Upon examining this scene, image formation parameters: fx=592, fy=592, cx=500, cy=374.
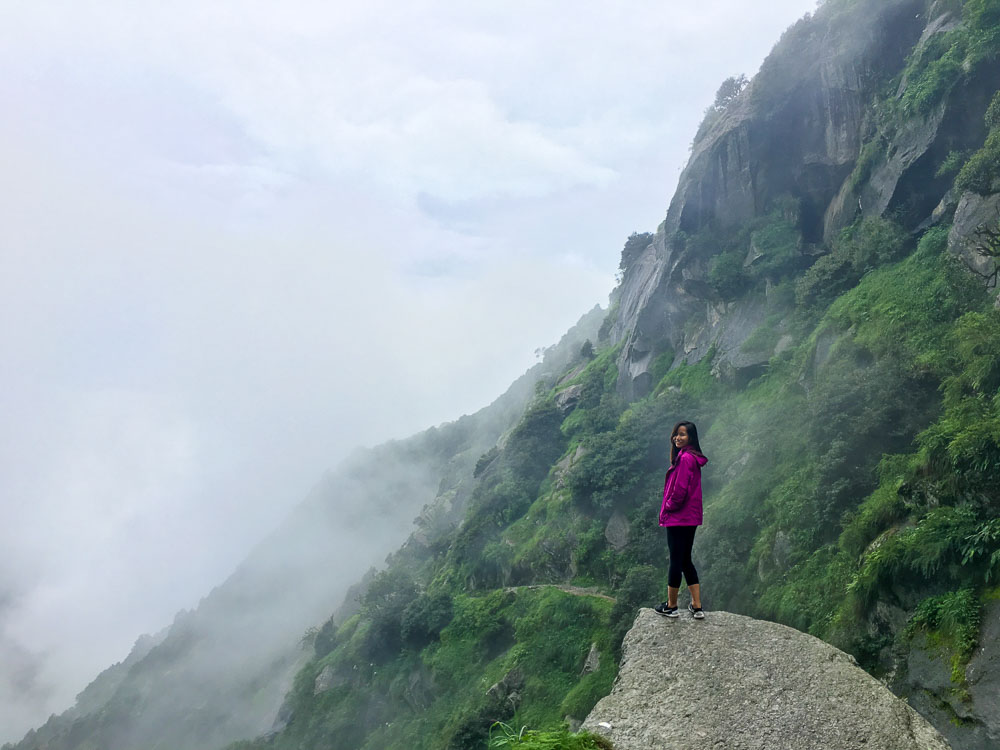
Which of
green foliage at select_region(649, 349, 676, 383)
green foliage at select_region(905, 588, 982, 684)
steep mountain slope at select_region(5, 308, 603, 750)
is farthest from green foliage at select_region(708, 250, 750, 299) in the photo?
steep mountain slope at select_region(5, 308, 603, 750)

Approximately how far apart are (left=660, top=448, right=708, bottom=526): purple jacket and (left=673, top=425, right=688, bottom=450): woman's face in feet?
0.91

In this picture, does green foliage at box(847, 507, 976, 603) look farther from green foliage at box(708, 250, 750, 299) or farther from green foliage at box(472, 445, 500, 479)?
green foliage at box(472, 445, 500, 479)

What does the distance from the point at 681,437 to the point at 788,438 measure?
1690cm

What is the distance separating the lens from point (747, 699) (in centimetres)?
674

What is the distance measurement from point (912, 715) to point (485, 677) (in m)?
27.9

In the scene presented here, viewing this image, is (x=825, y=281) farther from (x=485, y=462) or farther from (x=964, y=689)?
(x=485, y=462)

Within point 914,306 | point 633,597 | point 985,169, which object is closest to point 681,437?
point 914,306

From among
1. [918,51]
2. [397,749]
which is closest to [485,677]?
[397,749]

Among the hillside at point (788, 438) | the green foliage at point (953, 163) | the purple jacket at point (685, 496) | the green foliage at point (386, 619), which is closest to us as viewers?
the purple jacket at point (685, 496)

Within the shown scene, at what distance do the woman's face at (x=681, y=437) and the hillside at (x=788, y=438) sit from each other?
263 inches

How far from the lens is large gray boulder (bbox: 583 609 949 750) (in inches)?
242

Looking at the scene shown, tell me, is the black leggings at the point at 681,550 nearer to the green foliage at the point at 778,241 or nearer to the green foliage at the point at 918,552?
the green foliage at the point at 918,552

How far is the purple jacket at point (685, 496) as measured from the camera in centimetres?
812

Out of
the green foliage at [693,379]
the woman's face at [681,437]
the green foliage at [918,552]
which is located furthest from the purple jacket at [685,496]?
the green foliage at [693,379]
